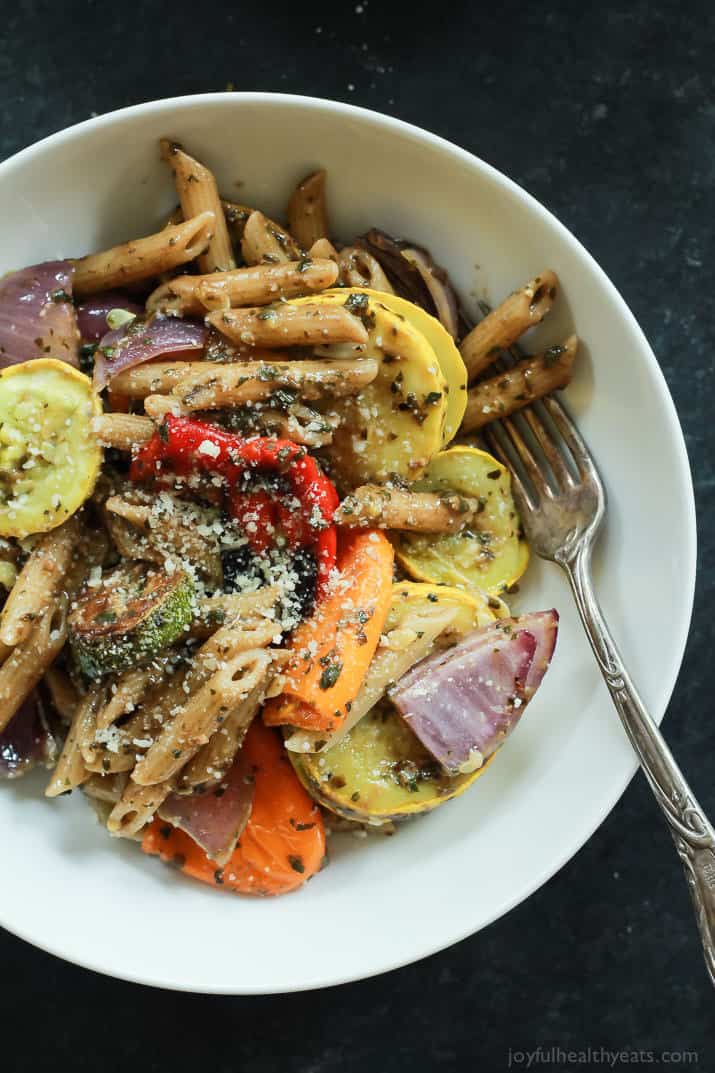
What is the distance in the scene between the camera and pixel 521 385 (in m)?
1.85

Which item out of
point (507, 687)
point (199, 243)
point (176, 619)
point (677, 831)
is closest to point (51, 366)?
point (199, 243)

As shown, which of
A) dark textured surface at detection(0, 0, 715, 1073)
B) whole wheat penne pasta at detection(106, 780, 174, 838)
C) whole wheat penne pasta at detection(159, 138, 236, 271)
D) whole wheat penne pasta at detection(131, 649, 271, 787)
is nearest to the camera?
whole wheat penne pasta at detection(131, 649, 271, 787)

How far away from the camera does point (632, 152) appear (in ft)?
7.24

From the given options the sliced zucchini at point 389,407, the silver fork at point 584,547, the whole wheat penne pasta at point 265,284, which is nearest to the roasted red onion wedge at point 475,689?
the silver fork at point 584,547

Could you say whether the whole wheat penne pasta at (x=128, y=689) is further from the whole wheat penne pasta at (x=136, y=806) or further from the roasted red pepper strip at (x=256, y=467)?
the roasted red pepper strip at (x=256, y=467)

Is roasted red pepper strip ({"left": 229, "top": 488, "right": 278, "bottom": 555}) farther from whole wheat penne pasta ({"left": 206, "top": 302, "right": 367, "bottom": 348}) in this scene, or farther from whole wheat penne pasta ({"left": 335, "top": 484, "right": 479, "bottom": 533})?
whole wheat penne pasta ({"left": 206, "top": 302, "right": 367, "bottom": 348})

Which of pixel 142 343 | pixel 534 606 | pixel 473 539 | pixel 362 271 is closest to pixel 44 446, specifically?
pixel 142 343

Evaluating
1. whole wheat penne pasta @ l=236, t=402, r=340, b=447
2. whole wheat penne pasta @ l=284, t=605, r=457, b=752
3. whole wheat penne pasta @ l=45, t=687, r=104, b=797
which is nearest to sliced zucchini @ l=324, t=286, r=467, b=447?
whole wheat penne pasta @ l=236, t=402, r=340, b=447

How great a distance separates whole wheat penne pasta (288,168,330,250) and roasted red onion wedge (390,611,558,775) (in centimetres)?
87

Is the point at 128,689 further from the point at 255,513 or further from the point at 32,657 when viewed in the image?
the point at 255,513

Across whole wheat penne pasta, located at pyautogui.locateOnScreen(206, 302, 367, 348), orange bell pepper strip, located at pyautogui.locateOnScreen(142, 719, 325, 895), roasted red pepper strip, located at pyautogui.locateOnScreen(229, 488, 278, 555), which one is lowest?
orange bell pepper strip, located at pyautogui.locateOnScreen(142, 719, 325, 895)

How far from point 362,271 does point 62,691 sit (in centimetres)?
100

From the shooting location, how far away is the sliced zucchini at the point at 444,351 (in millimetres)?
1774

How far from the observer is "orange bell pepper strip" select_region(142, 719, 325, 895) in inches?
72.1
